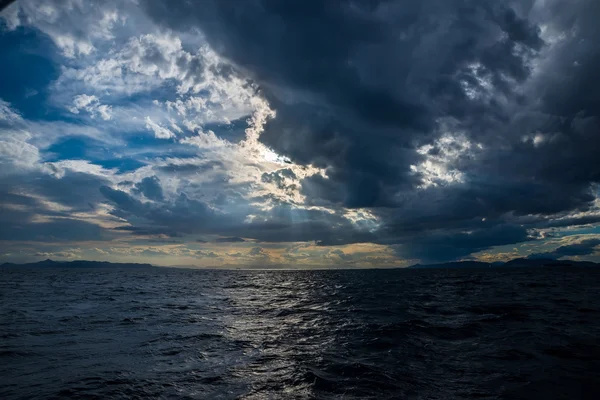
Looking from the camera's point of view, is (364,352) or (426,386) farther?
(364,352)

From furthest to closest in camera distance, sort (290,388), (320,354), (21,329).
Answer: (21,329)
(320,354)
(290,388)

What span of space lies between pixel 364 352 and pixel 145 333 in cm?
1190

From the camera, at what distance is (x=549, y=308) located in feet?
75.8

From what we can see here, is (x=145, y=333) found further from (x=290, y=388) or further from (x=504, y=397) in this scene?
(x=504, y=397)

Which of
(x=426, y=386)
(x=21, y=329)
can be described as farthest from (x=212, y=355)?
(x=21, y=329)

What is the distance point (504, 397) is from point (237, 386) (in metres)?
7.68

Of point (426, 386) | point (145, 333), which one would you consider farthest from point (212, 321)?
point (426, 386)

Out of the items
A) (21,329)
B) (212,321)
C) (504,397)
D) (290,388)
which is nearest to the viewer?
(504,397)

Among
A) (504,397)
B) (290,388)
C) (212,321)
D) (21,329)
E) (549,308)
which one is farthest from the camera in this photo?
(549,308)

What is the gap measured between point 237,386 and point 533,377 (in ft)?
30.9

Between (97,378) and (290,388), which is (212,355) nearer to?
(97,378)

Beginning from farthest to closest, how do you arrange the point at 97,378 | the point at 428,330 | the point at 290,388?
the point at 428,330 → the point at 97,378 → the point at 290,388

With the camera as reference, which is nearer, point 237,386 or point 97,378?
point 237,386

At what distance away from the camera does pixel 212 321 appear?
71.2 feet
